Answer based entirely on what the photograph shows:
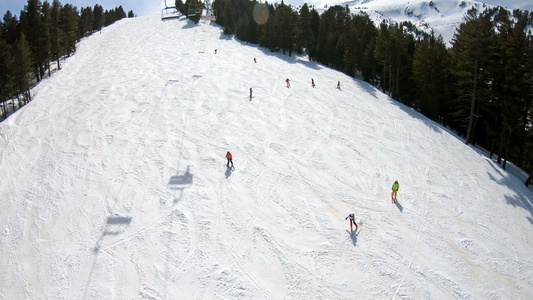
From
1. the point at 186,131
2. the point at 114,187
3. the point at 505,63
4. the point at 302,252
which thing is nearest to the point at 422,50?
the point at 505,63

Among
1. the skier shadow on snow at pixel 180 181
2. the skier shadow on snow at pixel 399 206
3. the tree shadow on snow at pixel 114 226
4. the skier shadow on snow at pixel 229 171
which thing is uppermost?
the skier shadow on snow at pixel 399 206

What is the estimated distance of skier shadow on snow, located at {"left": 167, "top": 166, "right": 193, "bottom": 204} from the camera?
15.9m

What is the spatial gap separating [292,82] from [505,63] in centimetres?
2017

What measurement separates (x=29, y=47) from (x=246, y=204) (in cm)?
3879

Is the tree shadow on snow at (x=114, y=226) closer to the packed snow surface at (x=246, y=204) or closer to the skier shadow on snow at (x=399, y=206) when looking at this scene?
the packed snow surface at (x=246, y=204)

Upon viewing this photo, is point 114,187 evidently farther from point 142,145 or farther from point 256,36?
point 256,36

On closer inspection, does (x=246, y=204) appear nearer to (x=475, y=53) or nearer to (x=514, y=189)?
(x=514, y=189)

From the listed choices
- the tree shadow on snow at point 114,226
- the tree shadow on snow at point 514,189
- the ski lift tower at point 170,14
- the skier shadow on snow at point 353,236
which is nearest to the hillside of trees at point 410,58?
the tree shadow on snow at point 514,189

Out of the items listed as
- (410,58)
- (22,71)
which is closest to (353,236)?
(410,58)

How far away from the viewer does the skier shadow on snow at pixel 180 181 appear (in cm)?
1585

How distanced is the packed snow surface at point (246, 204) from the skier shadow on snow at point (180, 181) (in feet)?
0.35

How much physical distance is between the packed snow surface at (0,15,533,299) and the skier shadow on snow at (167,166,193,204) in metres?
0.11

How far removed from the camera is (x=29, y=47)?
36.2 metres

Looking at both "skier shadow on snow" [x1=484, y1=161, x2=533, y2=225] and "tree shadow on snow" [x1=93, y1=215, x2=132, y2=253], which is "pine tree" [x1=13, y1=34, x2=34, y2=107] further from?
"skier shadow on snow" [x1=484, y1=161, x2=533, y2=225]
